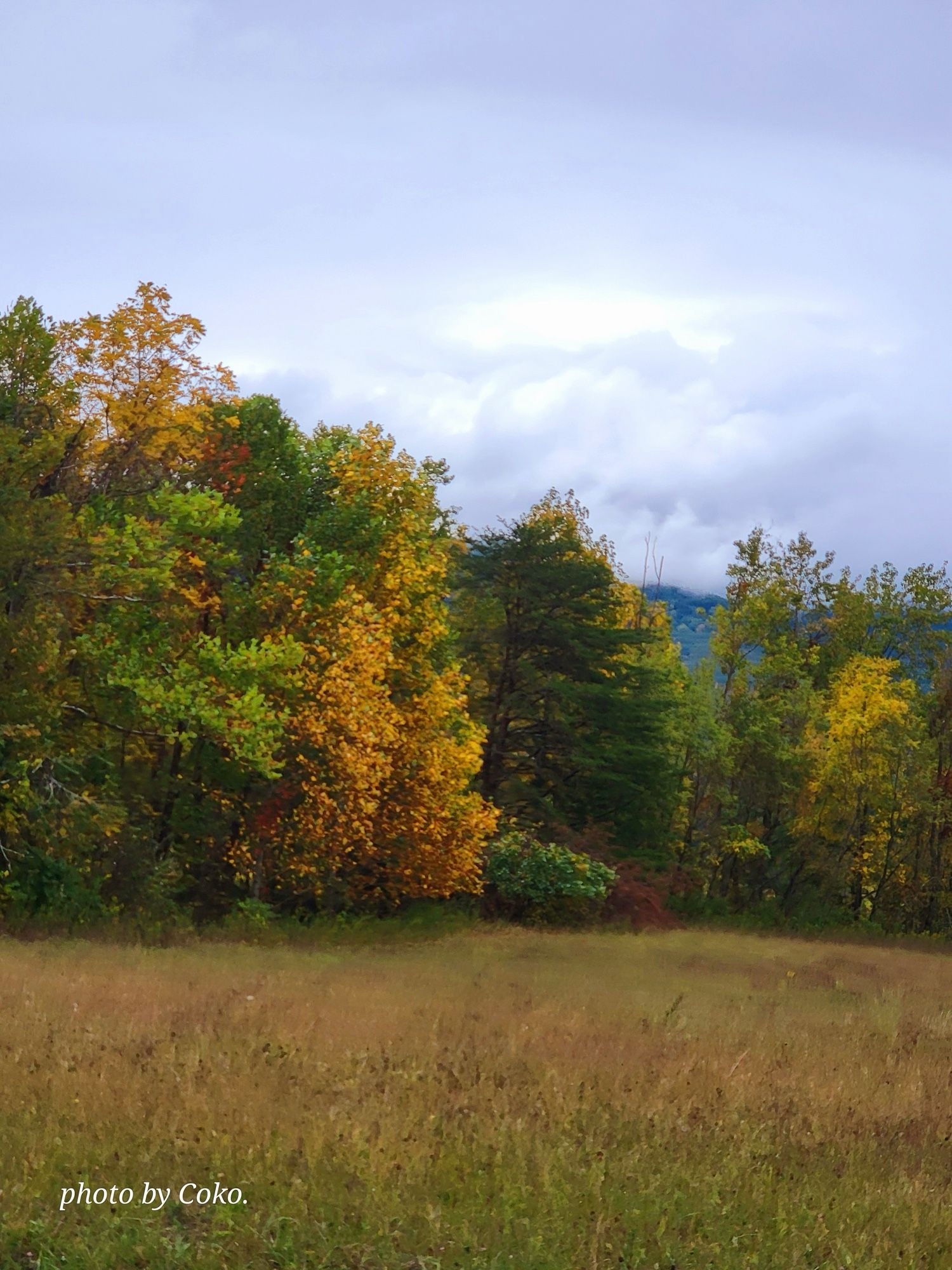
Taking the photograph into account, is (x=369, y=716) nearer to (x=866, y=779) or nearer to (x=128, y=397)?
(x=128, y=397)

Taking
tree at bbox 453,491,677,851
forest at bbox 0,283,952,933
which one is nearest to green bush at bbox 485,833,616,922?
forest at bbox 0,283,952,933

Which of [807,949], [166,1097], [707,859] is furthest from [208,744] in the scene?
[707,859]

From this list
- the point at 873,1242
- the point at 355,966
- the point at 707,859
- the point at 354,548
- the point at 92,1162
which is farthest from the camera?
the point at 707,859

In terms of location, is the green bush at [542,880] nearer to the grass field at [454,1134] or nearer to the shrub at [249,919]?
the shrub at [249,919]

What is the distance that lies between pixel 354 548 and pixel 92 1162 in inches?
970

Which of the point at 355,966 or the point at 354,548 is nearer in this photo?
the point at 355,966

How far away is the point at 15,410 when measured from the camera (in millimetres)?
24141

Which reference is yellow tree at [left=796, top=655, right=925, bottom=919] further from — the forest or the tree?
the tree

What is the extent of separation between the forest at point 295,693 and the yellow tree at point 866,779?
164 mm

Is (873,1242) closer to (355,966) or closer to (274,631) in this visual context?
(355,966)

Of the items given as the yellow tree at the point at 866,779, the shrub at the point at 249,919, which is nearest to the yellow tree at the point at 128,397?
the shrub at the point at 249,919

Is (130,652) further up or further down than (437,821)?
further up

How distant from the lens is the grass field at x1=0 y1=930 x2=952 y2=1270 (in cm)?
610

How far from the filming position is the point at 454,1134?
754 centimetres
